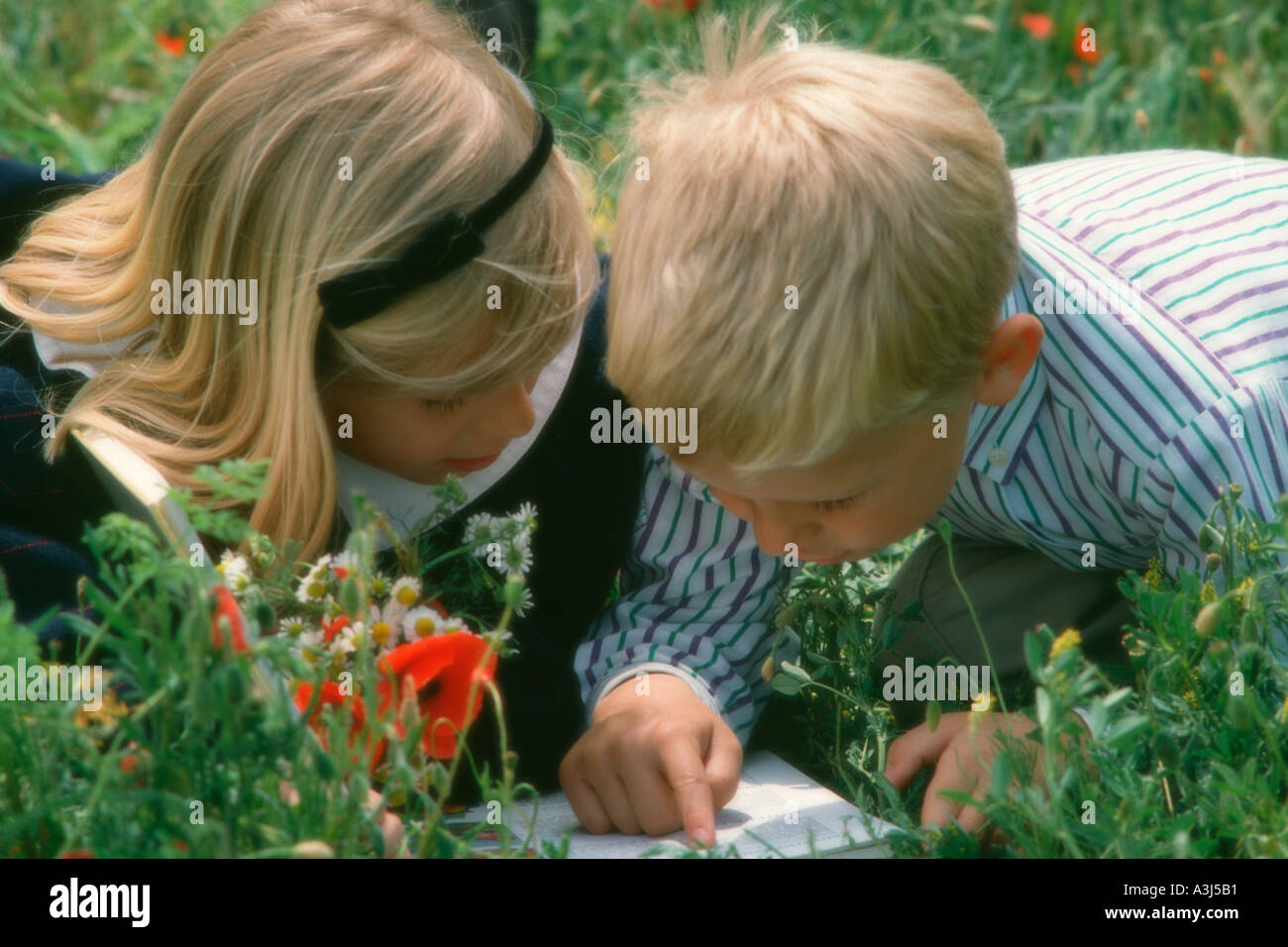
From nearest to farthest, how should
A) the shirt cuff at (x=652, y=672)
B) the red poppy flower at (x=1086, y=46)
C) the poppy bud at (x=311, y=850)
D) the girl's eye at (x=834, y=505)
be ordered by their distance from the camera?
the poppy bud at (x=311, y=850), the girl's eye at (x=834, y=505), the shirt cuff at (x=652, y=672), the red poppy flower at (x=1086, y=46)

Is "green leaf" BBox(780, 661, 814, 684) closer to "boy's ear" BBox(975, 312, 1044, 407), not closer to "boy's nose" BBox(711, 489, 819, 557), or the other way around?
"boy's nose" BBox(711, 489, 819, 557)

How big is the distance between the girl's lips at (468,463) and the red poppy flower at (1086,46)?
173cm

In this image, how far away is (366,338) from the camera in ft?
5.19

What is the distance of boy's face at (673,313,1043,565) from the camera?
1472mm

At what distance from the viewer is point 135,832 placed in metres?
1.13

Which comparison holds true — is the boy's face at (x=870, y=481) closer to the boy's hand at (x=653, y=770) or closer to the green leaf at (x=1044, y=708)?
the boy's hand at (x=653, y=770)

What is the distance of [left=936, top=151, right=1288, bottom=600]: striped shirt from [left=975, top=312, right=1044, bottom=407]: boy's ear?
0.40 feet

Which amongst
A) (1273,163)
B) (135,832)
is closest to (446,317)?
(135,832)

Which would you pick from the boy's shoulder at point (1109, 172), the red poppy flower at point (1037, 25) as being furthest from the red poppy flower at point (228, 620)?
the red poppy flower at point (1037, 25)

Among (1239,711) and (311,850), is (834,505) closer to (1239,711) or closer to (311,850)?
(1239,711)

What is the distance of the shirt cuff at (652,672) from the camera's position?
1.75 m

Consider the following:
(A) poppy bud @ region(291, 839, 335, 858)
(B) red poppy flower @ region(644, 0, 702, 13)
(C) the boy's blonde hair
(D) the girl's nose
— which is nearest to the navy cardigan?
(D) the girl's nose

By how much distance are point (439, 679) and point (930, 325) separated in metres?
0.59

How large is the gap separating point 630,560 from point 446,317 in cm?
50
